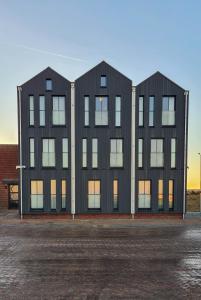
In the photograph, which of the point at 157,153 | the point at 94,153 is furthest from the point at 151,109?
the point at 94,153

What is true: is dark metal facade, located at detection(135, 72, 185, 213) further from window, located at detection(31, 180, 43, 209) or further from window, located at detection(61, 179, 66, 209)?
window, located at detection(31, 180, 43, 209)

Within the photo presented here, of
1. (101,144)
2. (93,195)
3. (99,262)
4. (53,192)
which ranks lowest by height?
(99,262)

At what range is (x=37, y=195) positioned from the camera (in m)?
22.5

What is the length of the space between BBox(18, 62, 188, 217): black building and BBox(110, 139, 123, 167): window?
0.09 m

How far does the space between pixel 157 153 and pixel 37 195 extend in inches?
470

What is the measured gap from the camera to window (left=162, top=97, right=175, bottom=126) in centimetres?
2303

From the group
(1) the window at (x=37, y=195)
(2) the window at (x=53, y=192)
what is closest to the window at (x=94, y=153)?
(2) the window at (x=53, y=192)

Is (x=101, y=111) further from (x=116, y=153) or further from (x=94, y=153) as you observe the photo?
(x=116, y=153)

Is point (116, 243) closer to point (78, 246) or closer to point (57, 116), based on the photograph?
point (78, 246)

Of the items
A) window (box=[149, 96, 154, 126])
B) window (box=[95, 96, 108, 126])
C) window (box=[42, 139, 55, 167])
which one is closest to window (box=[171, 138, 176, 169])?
window (box=[149, 96, 154, 126])

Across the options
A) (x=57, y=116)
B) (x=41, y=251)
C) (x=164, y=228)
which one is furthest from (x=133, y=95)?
(x=41, y=251)

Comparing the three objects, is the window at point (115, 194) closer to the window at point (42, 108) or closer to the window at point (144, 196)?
the window at point (144, 196)

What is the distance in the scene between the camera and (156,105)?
22891 millimetres

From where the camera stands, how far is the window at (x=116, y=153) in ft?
75.0
